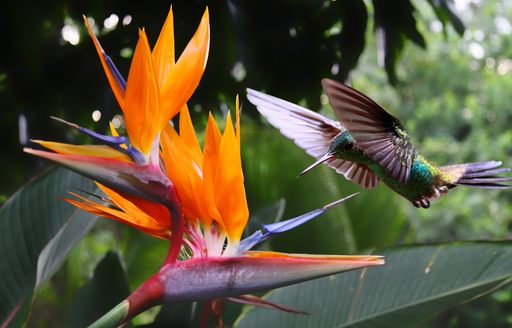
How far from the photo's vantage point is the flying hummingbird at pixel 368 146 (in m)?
0.55

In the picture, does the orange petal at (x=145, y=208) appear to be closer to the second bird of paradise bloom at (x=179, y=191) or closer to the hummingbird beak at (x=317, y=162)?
the second bird of paradise bloom at (x=179, y=191)

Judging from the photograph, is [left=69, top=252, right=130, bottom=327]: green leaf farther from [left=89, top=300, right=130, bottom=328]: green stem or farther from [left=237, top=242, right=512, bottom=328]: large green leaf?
[left=89, top=300, right=130, bottom=328]: green stem

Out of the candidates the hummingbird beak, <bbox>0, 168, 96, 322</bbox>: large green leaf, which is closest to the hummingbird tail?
the hummingbird beak

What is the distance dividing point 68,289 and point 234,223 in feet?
6.27

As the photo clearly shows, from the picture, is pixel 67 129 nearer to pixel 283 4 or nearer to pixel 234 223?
pixel 283 4

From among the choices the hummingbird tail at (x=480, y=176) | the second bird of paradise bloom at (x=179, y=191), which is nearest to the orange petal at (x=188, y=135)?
the second bird of paradise bloom at (x=179, y=191)

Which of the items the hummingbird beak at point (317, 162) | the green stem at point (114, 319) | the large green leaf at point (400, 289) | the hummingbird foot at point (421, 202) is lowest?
the large green leaf at point (400, 289)

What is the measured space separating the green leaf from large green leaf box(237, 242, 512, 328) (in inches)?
7.4

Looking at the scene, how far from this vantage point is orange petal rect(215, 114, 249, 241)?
21.2 inches

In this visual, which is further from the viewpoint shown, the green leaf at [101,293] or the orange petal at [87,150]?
the green leaf at [101,293]

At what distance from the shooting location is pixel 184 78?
54 centimetres

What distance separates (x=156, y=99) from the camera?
0.54 metres

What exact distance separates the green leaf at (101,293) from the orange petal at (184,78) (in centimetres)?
56

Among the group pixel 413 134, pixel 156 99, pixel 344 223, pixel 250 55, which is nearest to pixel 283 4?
pixel 250 55
